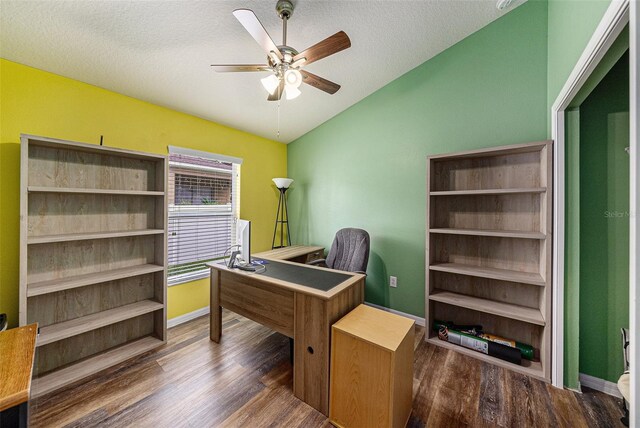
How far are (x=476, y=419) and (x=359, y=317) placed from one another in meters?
0.95

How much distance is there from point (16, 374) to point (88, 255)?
4.58 feet

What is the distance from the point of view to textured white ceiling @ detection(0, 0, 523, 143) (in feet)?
5.04

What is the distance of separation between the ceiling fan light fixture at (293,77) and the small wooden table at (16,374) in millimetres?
1943

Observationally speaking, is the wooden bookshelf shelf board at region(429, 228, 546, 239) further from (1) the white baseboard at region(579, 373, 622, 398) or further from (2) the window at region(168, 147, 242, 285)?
(2) the window at region(168, 147, 242, 285)

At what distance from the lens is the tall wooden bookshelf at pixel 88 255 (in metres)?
1.82

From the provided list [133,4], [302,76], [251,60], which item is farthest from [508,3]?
[133,4]

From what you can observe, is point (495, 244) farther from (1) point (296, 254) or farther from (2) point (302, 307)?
(1) point (296, 254)

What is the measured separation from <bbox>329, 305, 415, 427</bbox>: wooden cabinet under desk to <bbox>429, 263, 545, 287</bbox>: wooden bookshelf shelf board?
94cm

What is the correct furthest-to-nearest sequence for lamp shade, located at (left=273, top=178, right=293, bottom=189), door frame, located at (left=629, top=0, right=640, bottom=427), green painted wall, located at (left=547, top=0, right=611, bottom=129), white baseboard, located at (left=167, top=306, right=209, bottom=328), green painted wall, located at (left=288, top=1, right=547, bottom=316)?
Result: lamp shade, located at (left=273, top=178, right=293, bottom=189)
white baseboard, located at (left=167, top=306, right=209, bottom=328)
green painted wall, located at (left=288, top=1, right=547, bottom=316)
green painted wall, located at (left=547, top=0, right=611, bottom=129)
door frame, located at (left=629, top=0, right=640, bottom=427)

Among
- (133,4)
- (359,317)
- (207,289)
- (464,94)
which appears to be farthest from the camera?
(207,289)

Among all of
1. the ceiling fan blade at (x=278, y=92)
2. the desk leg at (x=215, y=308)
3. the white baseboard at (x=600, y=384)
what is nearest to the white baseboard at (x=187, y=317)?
the desk leg at (x=215, y=308)

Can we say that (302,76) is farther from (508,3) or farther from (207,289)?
(207,289)

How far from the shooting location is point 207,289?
301 cm

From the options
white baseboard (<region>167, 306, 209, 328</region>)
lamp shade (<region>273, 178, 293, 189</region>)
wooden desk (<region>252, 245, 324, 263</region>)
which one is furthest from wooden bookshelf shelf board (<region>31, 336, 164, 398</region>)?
lamp shade (<region>273, 178, 293, 189</region>)
